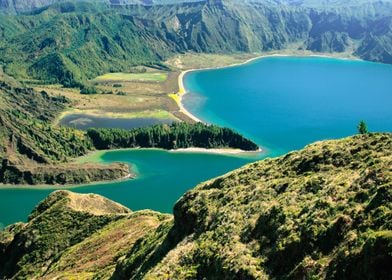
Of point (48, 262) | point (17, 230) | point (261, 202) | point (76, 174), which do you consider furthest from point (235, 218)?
point (76, 174)

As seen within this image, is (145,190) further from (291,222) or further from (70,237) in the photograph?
(291,222)

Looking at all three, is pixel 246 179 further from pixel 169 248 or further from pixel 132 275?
pixel 132 275

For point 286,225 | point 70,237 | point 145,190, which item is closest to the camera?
point 286,225

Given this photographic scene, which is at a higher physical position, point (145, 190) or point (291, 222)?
point (145, 190)

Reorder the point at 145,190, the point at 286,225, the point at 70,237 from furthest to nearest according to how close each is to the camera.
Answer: the point at 145,190, the point at 70,237, the point at 286,225

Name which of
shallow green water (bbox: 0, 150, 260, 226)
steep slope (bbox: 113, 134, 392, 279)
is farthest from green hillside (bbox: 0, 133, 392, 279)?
shallow green water (bbox: 0, 150, 260, 226)

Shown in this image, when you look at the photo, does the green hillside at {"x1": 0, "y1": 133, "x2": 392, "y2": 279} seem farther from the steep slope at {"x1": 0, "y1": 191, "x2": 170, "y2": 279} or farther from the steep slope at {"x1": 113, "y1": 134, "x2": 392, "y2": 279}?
the steep slope at {"x1": 0, "y1": 191, "x2": 170, "y2": 279}

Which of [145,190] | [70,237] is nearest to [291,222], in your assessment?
[70,237]

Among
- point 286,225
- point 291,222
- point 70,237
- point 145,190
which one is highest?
point 145,190
